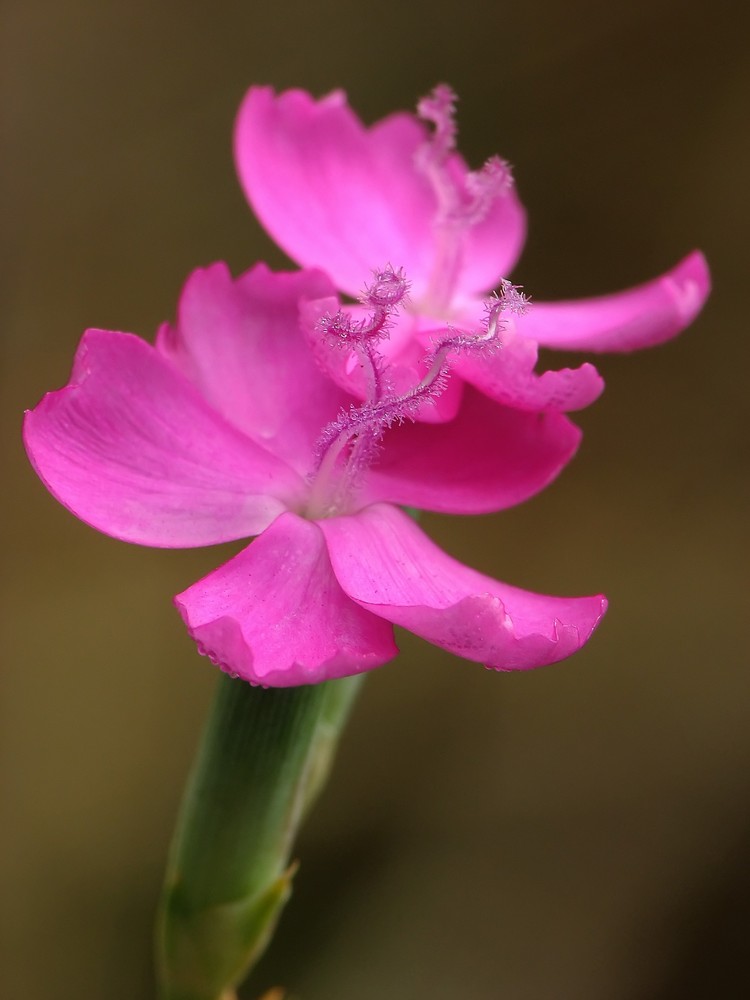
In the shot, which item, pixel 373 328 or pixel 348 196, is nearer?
pixel 373 328

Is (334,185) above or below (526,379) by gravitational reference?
above

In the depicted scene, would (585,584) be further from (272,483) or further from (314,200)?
(272,483)

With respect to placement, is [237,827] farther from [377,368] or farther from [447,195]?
[447,195]

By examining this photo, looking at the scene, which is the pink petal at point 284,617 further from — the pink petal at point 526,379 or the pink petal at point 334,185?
the pink petal at point 334,185

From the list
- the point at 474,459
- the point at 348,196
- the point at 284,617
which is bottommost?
the point at 284,617

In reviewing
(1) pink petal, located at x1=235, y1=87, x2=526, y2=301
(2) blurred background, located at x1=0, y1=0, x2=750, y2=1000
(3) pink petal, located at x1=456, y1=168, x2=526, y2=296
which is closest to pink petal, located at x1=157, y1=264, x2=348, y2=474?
(1) pink petal, located at x1=235, y1=87, x2=526, y2=301

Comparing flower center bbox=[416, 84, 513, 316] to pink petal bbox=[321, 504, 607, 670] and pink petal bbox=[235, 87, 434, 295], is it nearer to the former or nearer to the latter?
pink petal bbox=[235, 87, 434, 295]

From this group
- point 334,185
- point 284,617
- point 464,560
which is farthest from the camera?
point 464,560

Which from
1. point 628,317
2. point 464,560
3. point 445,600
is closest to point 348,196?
point 628,317
